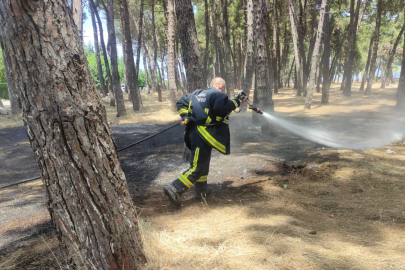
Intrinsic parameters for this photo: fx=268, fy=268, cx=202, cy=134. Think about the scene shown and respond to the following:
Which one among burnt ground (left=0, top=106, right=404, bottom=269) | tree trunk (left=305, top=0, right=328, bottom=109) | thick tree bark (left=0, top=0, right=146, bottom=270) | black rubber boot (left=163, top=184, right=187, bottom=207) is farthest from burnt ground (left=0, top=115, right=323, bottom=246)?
tree trunk (left=305, top=0, right=328, bottom=109)

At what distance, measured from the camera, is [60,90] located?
1.86 metres

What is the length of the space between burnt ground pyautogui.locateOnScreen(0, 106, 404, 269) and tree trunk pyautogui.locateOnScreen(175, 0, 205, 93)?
2041 millimetres

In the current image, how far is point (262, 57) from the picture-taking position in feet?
28.4

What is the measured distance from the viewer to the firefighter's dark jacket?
384cm

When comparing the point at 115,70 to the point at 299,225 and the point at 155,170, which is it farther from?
the point at 299,225

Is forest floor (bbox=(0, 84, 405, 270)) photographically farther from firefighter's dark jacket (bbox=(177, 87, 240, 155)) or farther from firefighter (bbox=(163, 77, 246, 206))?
firefighter's dark jacket (bbox=(177, 87, 240, 155))

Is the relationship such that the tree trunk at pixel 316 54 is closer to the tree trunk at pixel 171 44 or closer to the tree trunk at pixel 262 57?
the tree trunk at pixel 262 57

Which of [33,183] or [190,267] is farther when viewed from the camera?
[33,183]

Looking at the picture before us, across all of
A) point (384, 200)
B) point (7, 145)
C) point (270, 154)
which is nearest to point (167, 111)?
point (7, 145)

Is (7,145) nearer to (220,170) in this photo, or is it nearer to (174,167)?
(174,167)

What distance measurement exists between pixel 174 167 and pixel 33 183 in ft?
9.44

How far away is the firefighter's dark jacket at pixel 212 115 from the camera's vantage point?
3.84 metres

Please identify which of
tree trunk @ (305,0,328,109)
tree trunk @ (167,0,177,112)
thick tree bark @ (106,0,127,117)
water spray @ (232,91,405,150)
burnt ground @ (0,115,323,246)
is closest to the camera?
burnt ground @ (0,115,323,246)

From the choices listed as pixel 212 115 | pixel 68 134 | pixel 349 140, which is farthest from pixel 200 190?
pixel 349 140
